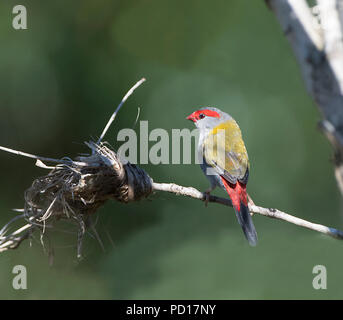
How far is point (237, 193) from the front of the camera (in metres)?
3.48

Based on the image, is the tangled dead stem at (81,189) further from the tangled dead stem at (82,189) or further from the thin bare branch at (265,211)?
the thin bare branch at (265,211)

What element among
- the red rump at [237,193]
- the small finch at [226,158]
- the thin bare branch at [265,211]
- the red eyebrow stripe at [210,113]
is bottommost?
the thin bare branch at [265,211]

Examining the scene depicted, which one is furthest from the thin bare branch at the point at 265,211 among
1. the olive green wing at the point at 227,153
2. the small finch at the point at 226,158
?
the olive green wing at the point at 227,153

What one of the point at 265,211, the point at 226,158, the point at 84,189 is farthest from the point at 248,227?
the point at 84,189

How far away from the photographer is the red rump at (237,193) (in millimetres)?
3407

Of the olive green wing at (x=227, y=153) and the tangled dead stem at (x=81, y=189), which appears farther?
the olive green wing at (x=227, y=153)

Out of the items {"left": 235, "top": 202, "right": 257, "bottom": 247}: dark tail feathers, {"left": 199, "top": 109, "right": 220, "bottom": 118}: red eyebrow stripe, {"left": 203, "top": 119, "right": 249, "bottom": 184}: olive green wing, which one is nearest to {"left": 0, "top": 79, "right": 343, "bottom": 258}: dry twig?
{"left": 235, "top": 202, "right": 257, "bottom": 247}: dark tail feathers

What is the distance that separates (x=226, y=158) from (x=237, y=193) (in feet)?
1.35

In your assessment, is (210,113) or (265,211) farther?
(210,113)

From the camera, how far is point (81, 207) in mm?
3117

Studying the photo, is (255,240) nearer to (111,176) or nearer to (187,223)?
(111,176)

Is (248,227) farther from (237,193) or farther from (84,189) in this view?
(84,189)

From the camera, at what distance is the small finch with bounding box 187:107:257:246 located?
11.1 feet

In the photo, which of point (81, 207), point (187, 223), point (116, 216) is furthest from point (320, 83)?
point (187, 223)
